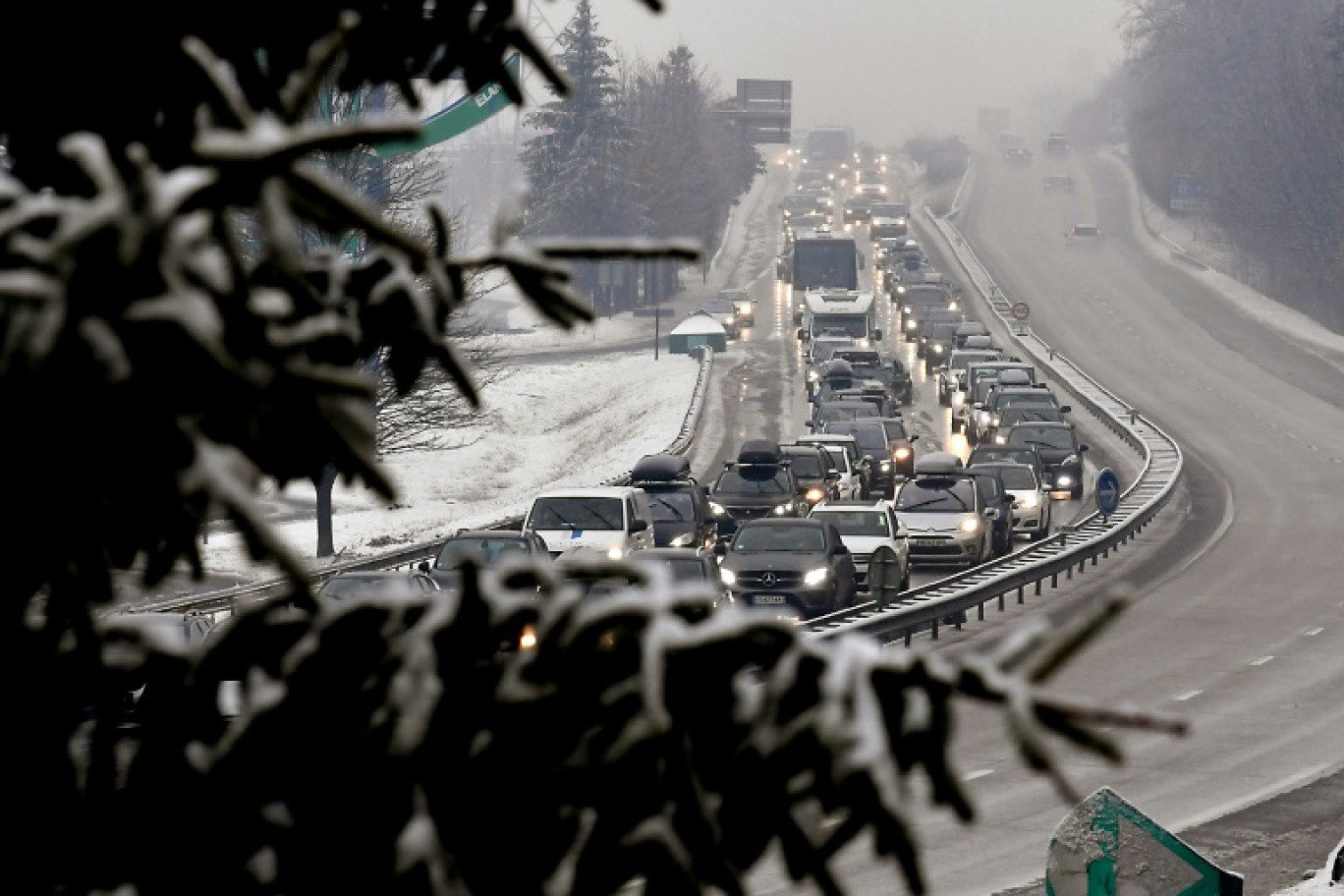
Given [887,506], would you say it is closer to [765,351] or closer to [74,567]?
[74,567]

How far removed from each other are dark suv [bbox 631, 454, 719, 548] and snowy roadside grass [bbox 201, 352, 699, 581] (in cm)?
523

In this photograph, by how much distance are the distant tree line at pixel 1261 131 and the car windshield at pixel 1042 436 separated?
55982mm

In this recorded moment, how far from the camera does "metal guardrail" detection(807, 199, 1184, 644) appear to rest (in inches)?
1098

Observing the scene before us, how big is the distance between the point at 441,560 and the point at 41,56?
2499cm

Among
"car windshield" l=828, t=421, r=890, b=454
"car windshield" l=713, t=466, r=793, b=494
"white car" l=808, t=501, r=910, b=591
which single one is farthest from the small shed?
"white car" l=808, t=501, r=910, b=591

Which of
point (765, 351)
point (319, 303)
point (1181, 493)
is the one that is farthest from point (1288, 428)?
point (319, 303)

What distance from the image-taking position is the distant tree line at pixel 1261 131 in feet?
384

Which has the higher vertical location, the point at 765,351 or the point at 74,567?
the point at 74,567

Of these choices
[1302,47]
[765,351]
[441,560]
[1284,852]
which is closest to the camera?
[1284,852]

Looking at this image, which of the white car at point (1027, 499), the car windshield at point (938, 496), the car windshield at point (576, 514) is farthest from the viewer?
the white car at point (1027, 499)

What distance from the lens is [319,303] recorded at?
4066 millimetres

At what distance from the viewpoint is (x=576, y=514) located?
3184cm

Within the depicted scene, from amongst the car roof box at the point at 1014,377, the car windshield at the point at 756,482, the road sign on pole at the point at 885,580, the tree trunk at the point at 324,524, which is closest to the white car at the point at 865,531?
the car windshield at the point at 756,482

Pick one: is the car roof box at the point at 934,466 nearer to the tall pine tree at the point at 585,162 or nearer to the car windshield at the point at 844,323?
the car windshield at the point at 844,323
